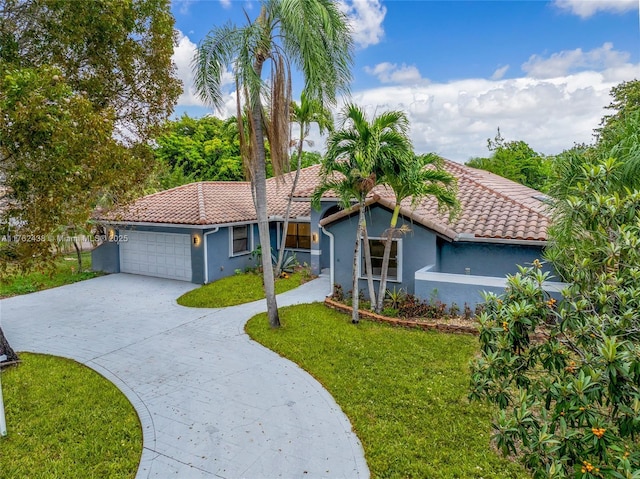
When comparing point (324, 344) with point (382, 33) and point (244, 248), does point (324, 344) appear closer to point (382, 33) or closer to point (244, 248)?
point (244, 248)

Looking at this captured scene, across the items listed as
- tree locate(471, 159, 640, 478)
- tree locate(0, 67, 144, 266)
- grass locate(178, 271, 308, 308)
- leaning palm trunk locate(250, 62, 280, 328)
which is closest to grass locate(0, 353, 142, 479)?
tree locate(0, 67, 144, 266)

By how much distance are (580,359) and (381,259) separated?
10.5 m

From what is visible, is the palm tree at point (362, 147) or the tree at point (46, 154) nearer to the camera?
the tree at point (46, 154)

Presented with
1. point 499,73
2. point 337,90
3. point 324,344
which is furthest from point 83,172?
point 499,73

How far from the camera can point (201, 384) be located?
864 centimetres

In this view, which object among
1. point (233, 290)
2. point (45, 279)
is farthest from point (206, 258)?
point (45, 279)

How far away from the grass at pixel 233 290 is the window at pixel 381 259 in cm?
429

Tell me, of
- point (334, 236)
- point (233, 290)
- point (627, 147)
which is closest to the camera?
point (627, 147)

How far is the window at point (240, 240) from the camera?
64.2 feet

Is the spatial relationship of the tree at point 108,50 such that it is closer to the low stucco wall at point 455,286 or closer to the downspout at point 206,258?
the downspout at point 206,258

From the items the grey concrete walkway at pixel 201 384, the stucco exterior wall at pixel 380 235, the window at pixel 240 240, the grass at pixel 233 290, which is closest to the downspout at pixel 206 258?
the grass at pixel 233 290

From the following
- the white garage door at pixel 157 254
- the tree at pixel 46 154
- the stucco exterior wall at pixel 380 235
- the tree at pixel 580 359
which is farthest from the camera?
the white garage door at pixel 157 254

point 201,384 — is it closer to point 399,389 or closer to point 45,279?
point 399,389

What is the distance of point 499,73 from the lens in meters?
17.4
